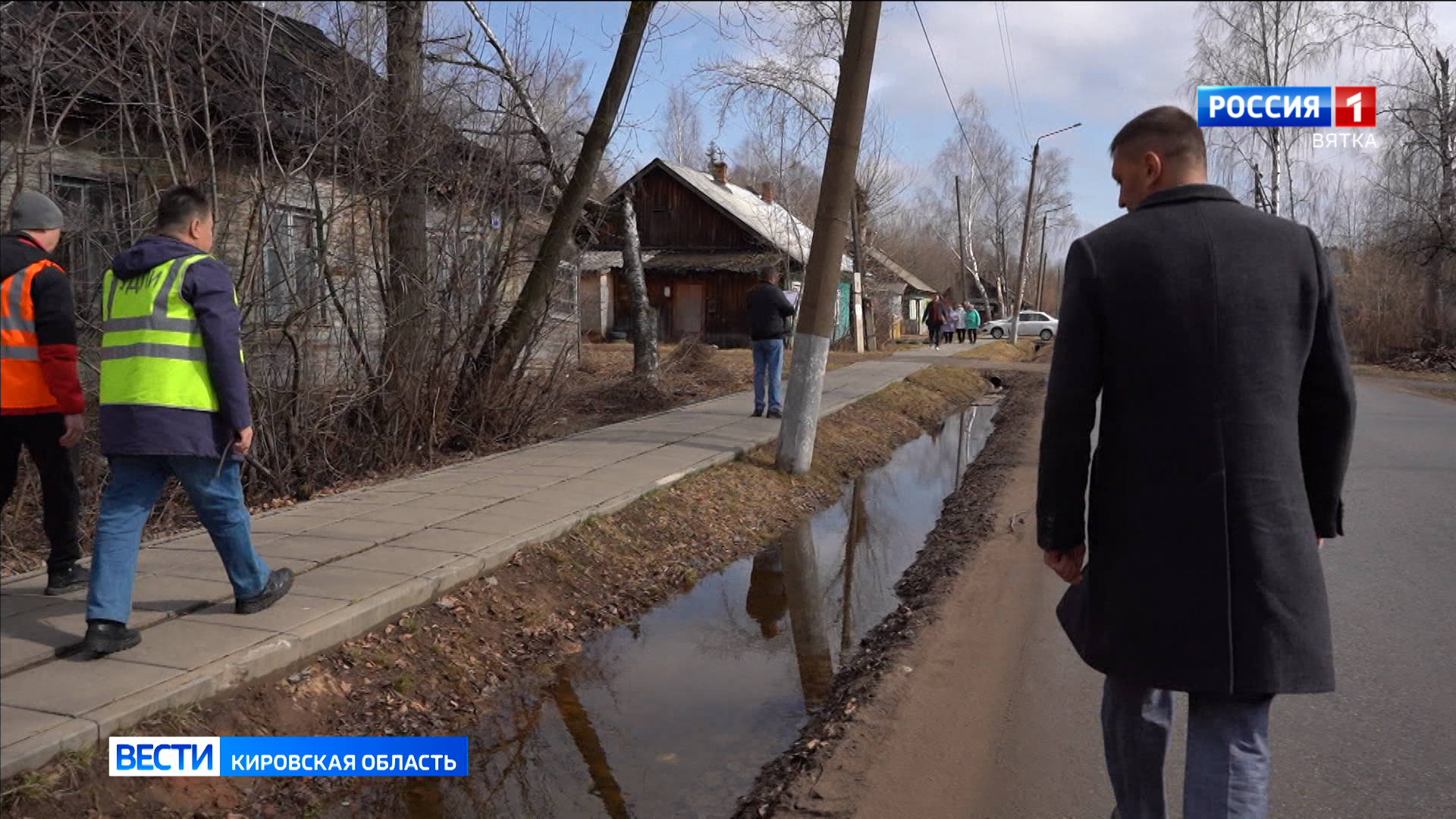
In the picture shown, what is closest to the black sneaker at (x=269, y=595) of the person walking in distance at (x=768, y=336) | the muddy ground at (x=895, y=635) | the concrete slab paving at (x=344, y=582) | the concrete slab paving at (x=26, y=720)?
the concrete slab paving at (x=344, y=582)

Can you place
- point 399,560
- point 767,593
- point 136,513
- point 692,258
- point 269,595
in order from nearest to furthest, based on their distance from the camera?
point 136,513, point 269,595, point 399,560, point 767,593, point 692,258

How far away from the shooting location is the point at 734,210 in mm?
36875

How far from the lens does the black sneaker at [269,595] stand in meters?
4.54

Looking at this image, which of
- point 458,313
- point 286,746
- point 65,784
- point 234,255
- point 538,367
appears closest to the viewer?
point 65,784

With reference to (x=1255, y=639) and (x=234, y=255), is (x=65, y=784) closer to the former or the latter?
(x=1255, y=639)

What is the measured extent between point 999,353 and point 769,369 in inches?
918

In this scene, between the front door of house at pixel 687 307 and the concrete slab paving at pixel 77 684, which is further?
the front door of house at pixel 687 307

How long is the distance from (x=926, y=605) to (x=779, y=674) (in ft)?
4.12

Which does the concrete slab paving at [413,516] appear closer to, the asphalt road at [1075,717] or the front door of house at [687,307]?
the asphalt road at [1075,717]

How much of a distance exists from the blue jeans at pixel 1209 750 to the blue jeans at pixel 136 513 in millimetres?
3428

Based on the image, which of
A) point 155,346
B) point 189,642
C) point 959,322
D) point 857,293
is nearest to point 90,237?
point 155,346

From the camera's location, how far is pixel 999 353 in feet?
112

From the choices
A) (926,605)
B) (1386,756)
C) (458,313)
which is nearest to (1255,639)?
(1386,756)

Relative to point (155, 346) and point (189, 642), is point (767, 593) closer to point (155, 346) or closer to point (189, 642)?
point (189, 642)
